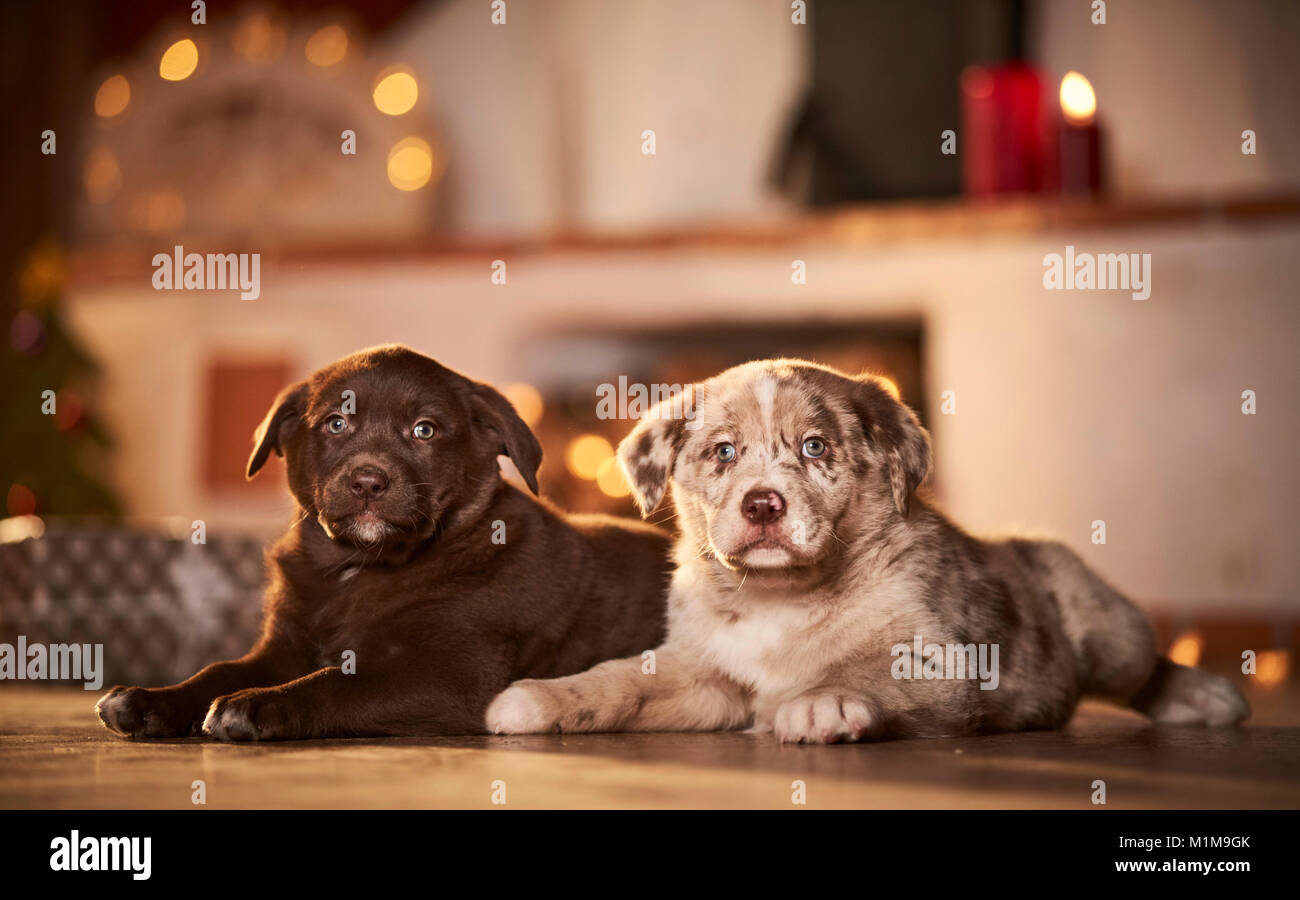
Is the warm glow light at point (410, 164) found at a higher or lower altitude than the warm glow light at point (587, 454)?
higher

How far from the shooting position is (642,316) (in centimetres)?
707

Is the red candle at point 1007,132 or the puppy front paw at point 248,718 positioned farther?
the red candle at point 1007,132

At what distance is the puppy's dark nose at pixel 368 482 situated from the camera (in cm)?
262

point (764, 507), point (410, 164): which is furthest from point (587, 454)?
point (764, 507)

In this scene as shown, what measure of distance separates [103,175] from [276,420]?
5.76 metres

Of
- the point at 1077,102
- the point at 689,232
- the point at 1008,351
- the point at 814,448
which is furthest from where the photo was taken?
the point at 689,232

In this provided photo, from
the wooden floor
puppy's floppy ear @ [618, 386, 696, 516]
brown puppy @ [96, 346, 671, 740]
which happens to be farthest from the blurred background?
the wooden floor

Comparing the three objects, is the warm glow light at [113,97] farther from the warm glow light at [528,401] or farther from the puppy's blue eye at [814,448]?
the puppy's blue eye at [814,448]

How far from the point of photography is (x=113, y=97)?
7883 mm

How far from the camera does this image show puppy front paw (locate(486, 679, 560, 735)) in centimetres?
255

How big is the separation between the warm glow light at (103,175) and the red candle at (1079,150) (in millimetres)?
5562

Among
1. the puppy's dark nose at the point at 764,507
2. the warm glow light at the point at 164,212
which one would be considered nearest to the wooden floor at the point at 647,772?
the puppy's dark nose at the point at 764,507

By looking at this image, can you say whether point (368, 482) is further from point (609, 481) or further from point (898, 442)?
point (609, 481)
